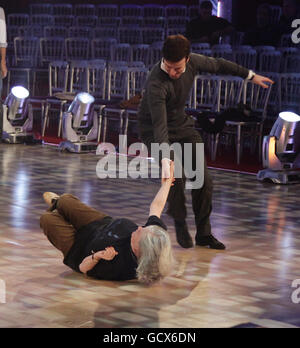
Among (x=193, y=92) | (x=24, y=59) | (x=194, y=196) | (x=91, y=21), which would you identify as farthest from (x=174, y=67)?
(x=91, y=21)

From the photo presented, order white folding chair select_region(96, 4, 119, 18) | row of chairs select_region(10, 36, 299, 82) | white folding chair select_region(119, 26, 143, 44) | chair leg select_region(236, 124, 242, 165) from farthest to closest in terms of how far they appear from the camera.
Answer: white folding chair select_region(96, 4, 119, 18), white folding chair select_region(119, 26, 143, 44), row of chairs select_region(10, 36, 299, 82), chair leg select_region(236, 124, 242, 165)

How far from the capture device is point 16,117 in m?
9.05

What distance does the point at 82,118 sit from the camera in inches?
331

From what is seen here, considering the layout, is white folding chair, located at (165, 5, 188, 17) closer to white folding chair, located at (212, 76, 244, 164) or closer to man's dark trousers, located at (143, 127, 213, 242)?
white folding chair, located at (212, 76, 244, 164)

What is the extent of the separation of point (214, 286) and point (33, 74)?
7734 millimetres

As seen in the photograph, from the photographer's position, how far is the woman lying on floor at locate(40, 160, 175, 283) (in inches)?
135

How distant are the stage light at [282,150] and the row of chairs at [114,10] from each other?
5.09 meters

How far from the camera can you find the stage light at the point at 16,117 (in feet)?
29.4

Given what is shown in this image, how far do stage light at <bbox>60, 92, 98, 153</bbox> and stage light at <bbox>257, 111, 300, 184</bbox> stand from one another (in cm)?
225

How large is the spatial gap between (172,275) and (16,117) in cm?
547

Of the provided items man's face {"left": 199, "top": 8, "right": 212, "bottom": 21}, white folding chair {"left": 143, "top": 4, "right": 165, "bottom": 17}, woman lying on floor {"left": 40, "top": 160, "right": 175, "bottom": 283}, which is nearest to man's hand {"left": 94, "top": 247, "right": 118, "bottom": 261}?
woman lying on floor {"left": 40, "top": 160, "right": 175, "bottom": 283}

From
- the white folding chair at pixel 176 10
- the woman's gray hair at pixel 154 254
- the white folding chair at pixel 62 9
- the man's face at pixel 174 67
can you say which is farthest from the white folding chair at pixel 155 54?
the woman's gray hair at pixel 154 254

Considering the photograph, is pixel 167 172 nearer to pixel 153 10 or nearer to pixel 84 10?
pixel 153 10
